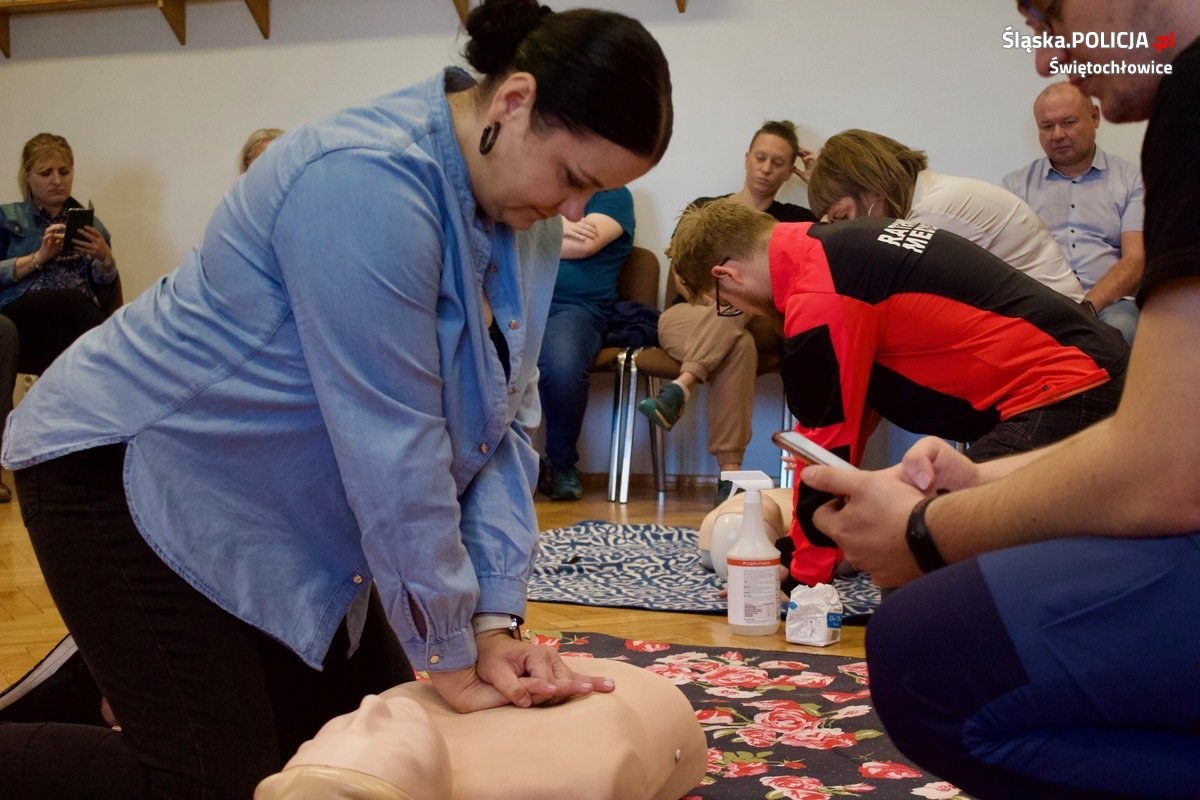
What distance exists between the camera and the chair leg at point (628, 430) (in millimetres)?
4207

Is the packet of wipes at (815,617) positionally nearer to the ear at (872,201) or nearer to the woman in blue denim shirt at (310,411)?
the ear at (872,201)

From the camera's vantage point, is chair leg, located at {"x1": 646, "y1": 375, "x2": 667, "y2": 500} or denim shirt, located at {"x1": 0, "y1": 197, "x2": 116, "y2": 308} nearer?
chair leg, located at {"x1": 646, "y1": 375, "x2": 667, "y2": 500}

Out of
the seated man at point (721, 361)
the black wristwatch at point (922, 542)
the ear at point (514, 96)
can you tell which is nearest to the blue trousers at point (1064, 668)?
the black wristwatch at point (922, 542)

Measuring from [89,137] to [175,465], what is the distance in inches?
179

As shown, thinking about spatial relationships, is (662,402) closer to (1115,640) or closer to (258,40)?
(258,40)

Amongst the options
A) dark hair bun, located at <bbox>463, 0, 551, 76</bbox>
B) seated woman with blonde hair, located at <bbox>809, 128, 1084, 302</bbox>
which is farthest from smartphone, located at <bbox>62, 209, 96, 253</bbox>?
dark hair bun, located at <bbox>463, 0, 551, 76</bbox>

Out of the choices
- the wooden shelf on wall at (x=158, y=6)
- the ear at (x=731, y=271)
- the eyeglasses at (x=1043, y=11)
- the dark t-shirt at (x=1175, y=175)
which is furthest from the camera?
the wooden shelf on wall at (x=158, y=6)

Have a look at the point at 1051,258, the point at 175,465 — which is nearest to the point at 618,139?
the point at 175,465

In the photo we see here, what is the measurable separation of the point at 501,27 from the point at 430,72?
12.3 feet

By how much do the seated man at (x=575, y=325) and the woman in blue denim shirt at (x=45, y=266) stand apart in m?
1.74

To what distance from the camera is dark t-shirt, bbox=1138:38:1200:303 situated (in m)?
0.78

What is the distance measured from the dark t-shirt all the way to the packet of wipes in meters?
1.47

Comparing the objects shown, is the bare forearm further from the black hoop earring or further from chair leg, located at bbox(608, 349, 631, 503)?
the black hoop earring

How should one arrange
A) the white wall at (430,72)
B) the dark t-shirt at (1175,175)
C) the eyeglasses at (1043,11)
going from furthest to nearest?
the white wall at (430,72) → the eyeglasses at (1043,11) → the dark t-shirt at (1175,175)
